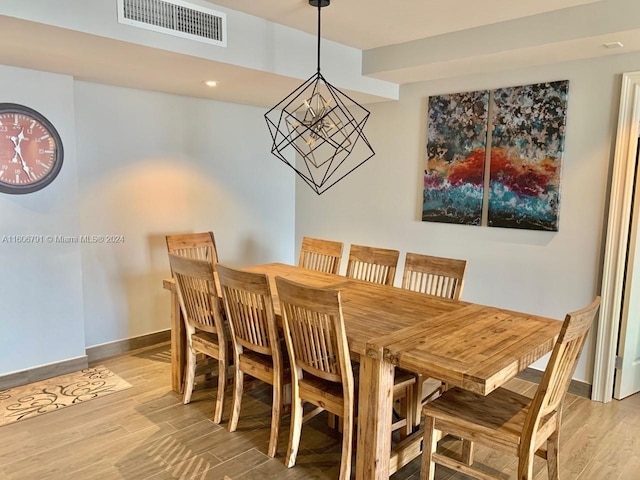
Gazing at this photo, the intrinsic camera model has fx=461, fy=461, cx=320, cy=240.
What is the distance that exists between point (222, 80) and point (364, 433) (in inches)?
103

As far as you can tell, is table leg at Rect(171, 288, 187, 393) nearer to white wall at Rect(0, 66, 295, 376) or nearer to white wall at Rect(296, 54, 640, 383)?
white wall at Rect(0, 66, 295, 376)

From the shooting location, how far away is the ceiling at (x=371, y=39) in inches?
95.9

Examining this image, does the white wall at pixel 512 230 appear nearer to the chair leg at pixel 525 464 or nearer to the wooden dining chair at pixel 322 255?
the wooden dining chair at pixel 322 255

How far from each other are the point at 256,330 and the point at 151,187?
6.90 feet

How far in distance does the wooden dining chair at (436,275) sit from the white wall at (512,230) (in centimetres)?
76

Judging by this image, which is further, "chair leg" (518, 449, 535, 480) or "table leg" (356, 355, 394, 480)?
"table leg" (356, 355, 394, 480)

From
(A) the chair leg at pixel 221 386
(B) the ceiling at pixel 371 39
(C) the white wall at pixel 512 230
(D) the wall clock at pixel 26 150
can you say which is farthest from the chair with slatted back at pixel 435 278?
(D) the wall clock at pixel 26 150

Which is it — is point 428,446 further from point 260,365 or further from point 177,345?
point 177,345

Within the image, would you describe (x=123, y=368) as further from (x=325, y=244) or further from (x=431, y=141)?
(x=431, y=141)

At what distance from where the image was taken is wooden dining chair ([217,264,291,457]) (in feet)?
7.87

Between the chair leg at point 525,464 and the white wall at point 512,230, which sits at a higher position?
the white wall at point 512,230

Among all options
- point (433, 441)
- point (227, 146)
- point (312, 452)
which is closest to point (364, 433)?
point (433, 441)

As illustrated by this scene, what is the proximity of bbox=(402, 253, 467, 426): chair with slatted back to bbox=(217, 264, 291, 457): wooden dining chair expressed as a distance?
0.87 metres

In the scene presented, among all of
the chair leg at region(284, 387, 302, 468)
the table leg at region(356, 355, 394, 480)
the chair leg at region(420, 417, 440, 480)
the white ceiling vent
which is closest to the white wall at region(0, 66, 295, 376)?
the white ceiling vent
